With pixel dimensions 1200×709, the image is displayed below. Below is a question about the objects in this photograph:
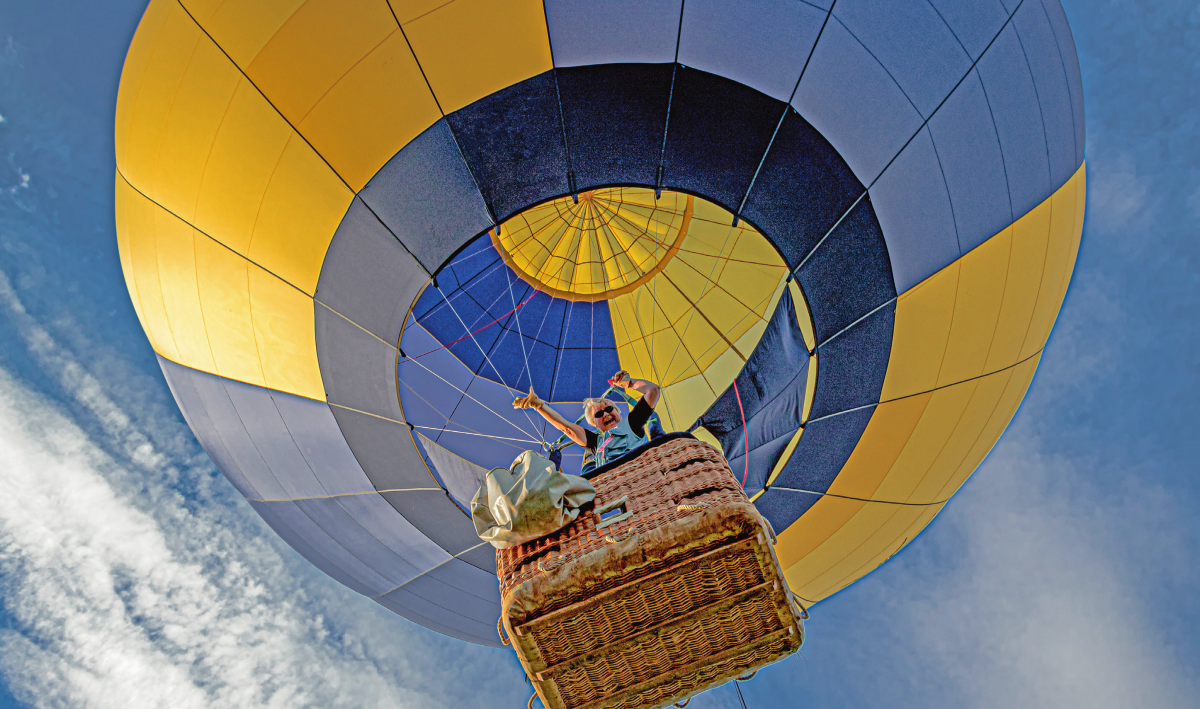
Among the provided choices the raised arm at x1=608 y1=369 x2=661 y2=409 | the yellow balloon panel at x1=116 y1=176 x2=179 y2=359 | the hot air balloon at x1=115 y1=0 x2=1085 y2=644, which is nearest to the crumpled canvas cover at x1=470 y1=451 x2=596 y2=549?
the raised arm at x1=608 y1=369 x2=661 y2=409

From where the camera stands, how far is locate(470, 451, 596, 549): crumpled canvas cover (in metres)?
1.96

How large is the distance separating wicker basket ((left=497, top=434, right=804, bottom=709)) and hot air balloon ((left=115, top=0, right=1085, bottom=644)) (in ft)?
4.56

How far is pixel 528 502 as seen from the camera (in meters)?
1.96

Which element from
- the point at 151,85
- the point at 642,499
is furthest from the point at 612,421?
the point at 151,85

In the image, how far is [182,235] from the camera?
9.92ft

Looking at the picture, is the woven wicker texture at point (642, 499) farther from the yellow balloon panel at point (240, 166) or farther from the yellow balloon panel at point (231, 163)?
the yellow balloon panel at point (240, 166)

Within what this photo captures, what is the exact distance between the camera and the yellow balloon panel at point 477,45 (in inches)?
100

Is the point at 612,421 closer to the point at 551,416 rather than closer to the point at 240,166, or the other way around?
the point at 551,416

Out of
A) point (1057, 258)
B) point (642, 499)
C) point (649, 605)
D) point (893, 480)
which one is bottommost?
point (649, 605)

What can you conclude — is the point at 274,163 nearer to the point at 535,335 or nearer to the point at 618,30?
the point at 618,30

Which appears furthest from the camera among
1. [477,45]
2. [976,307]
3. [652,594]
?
[976,307]

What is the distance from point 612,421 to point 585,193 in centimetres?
116

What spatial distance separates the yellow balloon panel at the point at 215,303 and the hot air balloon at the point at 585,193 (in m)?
0.01

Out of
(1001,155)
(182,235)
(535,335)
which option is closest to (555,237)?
(535,335)
